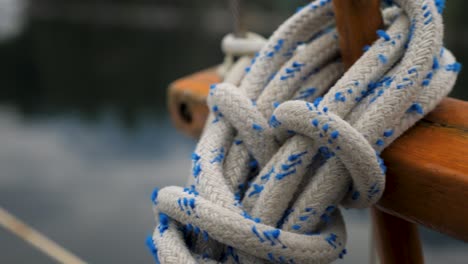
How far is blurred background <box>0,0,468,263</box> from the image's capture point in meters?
2.72

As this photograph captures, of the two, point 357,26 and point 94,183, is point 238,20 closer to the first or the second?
point 357,26

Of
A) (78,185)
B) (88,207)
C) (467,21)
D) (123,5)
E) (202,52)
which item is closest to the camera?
(88,207)

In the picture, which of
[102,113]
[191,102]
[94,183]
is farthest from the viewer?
[102,113]

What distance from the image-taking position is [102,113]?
4.06m

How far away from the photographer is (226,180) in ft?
1.40

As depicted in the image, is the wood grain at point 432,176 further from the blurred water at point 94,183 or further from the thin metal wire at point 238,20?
the blurred water at point 94,183

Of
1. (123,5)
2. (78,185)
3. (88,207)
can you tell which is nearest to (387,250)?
(88,207)

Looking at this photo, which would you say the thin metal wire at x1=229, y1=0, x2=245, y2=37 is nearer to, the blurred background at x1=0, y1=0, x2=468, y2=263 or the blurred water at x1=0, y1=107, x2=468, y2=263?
the blurred background at x1=0, y1=0, x2=468, y2=263

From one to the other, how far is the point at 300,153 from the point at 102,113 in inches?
151

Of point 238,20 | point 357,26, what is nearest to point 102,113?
point 238,20

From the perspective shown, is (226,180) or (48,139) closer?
(226,180)

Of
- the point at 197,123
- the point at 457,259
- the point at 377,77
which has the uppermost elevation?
the point at 377,77

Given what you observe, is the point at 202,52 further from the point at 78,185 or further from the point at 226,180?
the point at 226,180

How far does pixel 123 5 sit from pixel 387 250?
5.93m
